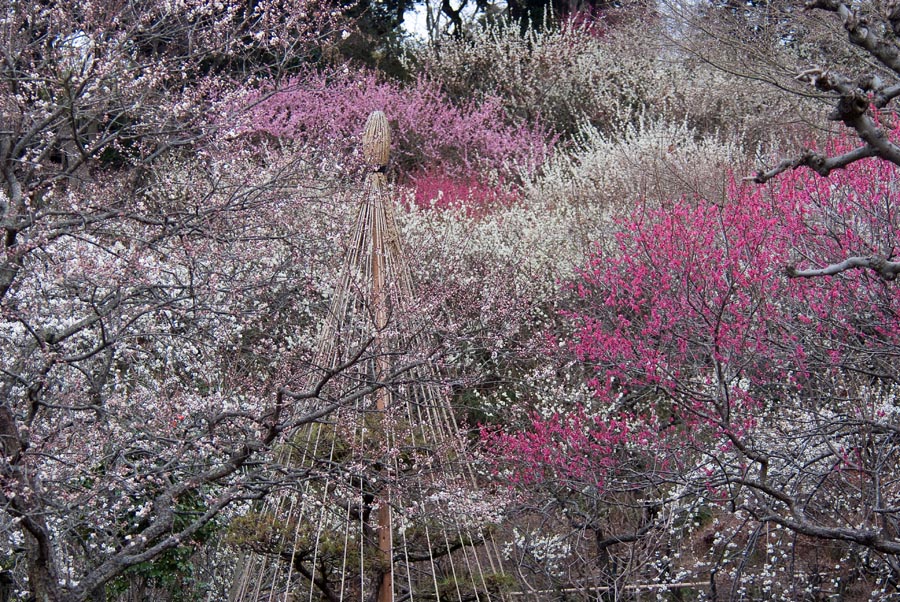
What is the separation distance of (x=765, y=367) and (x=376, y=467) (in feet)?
9.00

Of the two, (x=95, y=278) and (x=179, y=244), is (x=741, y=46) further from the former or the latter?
(x=95, y=278)

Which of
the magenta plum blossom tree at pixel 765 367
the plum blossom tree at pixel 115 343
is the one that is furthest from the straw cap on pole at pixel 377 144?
the magenta plum blossom tree at pixel 765 367

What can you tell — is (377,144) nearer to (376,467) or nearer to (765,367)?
(376,467)

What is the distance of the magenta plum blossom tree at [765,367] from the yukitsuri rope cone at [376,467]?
109 cm

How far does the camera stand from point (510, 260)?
7.85m

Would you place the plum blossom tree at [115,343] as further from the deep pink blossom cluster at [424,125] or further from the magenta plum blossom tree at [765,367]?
the deep pink blossom cluster at [424,125]

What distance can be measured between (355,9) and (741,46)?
694 centimetres

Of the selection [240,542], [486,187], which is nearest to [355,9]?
[486,187]

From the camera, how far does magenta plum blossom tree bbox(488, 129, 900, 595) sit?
15.3ft

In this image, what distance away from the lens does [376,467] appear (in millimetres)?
4184

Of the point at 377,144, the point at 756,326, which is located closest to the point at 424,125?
the point at 756,326

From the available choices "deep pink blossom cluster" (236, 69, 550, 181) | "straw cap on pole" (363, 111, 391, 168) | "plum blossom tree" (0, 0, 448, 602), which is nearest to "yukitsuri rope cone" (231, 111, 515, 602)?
"straw cap on pole" (363, 111, 391, 168)

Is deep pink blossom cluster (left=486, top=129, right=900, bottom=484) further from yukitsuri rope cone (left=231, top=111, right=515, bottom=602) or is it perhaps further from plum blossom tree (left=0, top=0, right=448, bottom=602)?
plum blossom tree (left=0, top=0, right=448, bottom=602)

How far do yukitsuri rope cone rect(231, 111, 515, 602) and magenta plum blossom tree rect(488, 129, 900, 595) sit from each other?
109 cm
